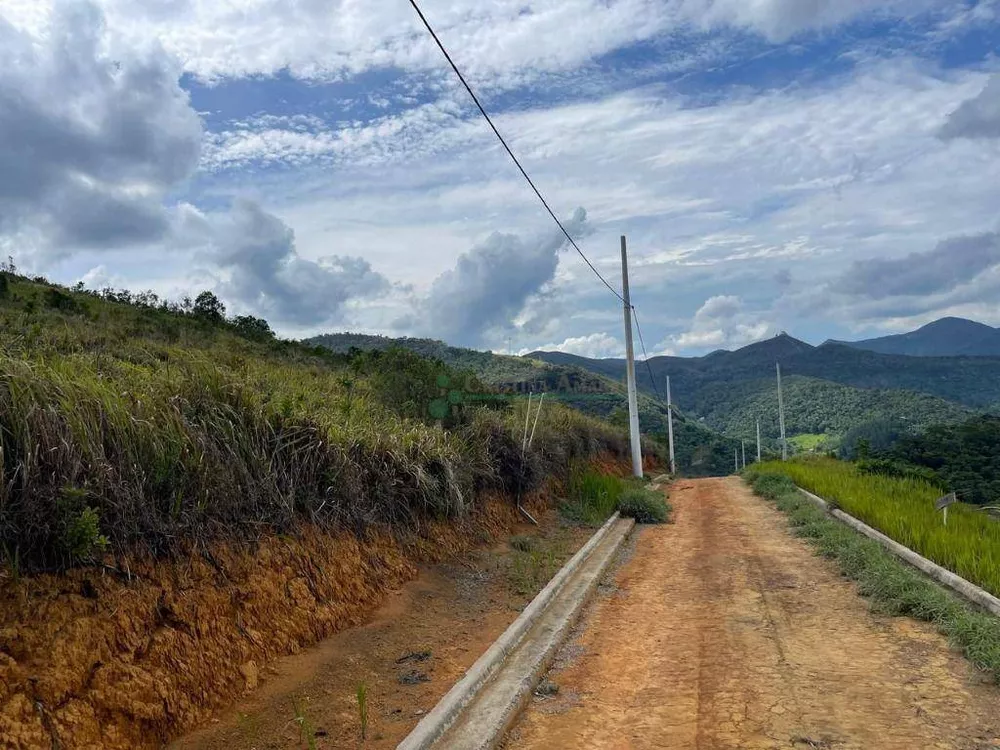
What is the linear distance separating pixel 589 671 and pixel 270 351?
A: 69.4ft

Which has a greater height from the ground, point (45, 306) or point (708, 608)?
point (45, 306)

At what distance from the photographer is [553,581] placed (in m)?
8.01

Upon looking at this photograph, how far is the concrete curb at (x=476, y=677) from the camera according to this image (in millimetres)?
4172

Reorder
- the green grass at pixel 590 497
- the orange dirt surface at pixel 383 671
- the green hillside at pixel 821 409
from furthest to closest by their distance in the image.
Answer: the green hillside at pixel 821 409
the green grass at pixel 590 497
the orange dirt surface at pixel 383 671

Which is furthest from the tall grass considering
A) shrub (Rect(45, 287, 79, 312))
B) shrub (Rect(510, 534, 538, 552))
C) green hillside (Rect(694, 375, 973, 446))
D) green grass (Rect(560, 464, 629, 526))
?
green hillside (Rect(694, 375, 973, 446))

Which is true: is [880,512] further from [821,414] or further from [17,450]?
[821,414]

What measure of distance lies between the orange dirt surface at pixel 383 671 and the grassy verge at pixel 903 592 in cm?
372

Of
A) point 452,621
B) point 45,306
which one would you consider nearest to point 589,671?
point 452,621

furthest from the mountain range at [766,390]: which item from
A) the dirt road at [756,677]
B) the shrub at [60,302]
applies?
the shrub at [60,302]

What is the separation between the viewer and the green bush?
46.2 feet

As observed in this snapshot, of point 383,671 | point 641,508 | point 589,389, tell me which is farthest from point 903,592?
point 589,389

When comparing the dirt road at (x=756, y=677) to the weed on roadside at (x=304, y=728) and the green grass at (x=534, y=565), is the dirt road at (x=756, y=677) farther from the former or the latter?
the weed on roadside at (x=304, y=728)

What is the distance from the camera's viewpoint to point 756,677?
5.19 m

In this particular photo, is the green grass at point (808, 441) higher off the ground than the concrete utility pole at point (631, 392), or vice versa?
the concrete utility pole at point (631, 392)
